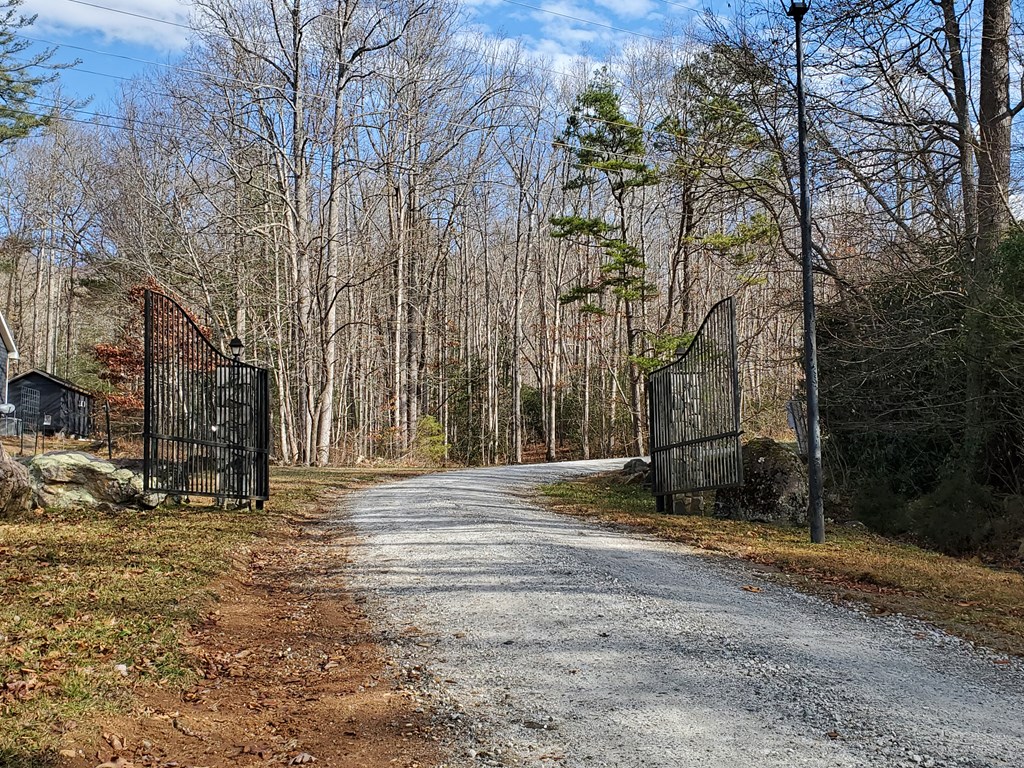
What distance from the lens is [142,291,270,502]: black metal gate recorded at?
963 centimetres

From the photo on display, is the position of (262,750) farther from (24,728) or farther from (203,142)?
(203,142)

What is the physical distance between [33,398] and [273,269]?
44.8 ft

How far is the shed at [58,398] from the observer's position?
3384 centimetres

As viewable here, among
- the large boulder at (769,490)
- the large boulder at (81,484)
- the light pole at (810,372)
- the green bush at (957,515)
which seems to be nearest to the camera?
the large boulder at (81,484)

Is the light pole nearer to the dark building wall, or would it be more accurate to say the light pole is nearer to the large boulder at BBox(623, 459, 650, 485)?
the large boulder at BBox(623, 459, 650, 485)

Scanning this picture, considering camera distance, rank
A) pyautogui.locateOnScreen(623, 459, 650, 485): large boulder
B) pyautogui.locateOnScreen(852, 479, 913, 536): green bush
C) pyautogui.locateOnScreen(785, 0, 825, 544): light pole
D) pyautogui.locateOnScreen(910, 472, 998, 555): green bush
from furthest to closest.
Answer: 1. pyautogui.locateOnScreen(623, 459, 650, 485): large boulder
2. pyautogui.locateOnScreen(852, 479, 913, 536): green bush
3. pyautogui.locateOnScreen(910, 472, 998, 555): green bush
4. pyautogui.locateOnScreen(785, 0, 825, 544): light pole

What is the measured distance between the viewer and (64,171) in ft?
121

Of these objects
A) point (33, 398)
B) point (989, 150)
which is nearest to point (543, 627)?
point (989, 150)

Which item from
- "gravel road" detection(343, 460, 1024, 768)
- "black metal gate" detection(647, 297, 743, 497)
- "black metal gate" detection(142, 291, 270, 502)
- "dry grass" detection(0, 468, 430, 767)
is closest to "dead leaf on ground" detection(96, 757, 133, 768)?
"dry grass" detection(0, 468, 430, 767)

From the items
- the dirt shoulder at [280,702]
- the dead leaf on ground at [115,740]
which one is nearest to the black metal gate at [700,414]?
the dirt shoulder at [280,702]

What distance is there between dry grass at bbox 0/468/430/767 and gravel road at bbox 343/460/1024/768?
1.39 meters

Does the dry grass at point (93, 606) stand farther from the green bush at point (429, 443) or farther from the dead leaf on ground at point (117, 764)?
the green bush at point (429, 443)

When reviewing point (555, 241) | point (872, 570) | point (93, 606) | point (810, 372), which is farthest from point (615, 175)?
point (93, 606)

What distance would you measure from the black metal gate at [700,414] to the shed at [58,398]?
29.2 m
